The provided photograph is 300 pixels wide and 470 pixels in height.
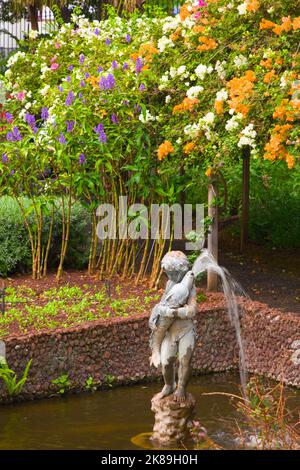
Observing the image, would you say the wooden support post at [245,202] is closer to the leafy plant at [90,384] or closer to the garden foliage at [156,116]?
the garden foliage at [156,116]

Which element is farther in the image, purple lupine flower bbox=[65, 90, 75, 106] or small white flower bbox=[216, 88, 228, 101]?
purple lupine flower bbox=[65, 90, 75, 106]

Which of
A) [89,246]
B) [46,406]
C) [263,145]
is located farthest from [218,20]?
[46,406]

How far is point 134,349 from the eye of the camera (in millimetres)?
9844

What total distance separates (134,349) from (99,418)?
1.40 meters

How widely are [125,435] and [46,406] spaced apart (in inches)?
46.4

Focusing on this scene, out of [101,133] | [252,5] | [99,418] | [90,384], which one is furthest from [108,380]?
[252,5]

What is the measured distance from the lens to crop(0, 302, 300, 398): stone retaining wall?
930 centimetres

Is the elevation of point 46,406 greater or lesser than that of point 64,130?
lesser

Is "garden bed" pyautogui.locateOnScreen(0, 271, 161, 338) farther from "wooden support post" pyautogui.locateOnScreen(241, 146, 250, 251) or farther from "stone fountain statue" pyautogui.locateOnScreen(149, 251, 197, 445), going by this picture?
"wooden support post" pyautogui.locateOnScreen(241, 146, 250, 251)

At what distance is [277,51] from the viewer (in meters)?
10.3

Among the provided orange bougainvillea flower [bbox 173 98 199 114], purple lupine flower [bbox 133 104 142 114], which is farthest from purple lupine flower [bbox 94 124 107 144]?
orange bougainvillea flower [bbox 173 98 199 114]

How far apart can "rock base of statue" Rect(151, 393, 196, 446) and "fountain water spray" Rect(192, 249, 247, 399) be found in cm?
190

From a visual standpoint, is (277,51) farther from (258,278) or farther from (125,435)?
(125,435)
